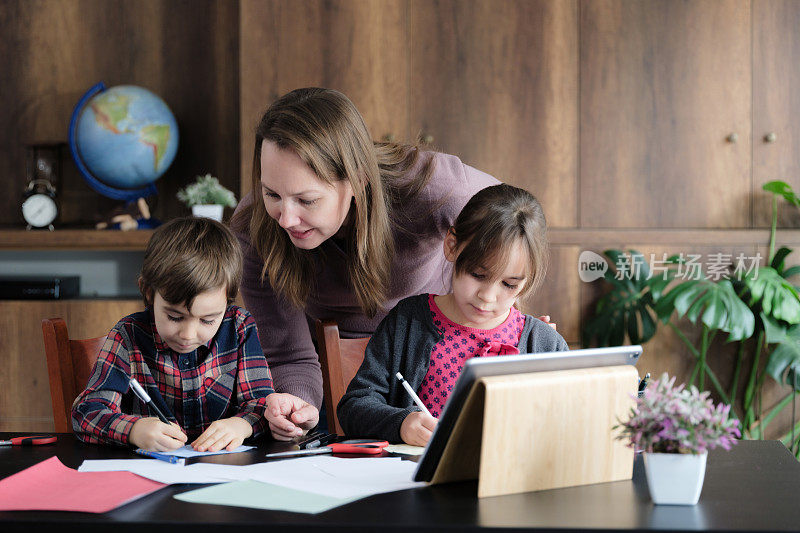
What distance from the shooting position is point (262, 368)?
1.52 metres

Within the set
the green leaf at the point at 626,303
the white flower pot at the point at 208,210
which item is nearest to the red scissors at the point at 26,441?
the white flower pot at the point at 208,210

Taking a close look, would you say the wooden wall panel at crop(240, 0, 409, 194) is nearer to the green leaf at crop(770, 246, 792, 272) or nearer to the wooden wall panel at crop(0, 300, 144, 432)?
the wooden wall panel at crop(0, 300, 144, 432)

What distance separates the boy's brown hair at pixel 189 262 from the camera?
141cm

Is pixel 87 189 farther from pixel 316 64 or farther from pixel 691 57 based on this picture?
pixel 691 57

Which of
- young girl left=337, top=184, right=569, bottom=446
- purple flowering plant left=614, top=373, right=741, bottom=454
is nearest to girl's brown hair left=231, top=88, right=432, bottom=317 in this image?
young girl left=337, top=184, right=569, bottom=446

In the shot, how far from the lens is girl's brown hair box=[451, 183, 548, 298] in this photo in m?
1.45

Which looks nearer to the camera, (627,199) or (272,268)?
(272,268)

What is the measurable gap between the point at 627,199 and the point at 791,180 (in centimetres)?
65

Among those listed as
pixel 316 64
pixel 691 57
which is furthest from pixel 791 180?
pixel 316 64

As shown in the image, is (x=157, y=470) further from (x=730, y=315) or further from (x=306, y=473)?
(x=730, y=315)

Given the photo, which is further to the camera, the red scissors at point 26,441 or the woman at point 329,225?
the woman at point 329,225

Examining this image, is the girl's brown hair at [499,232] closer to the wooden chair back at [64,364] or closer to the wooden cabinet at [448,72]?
the wooden chair back at [64,364]

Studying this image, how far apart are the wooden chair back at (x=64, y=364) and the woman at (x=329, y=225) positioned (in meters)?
0.36

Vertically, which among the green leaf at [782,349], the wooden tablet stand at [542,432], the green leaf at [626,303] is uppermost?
the wooden tablet stand at [542,432]
